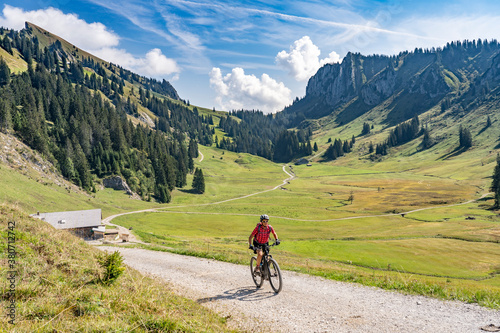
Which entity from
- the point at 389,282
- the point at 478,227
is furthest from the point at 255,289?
the point at 478,227

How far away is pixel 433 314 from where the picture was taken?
10.4 metres

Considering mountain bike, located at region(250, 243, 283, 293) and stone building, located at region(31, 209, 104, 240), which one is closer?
mountain bike, located at region(250, 243, 283, 293)

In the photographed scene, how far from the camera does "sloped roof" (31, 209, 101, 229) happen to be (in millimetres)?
53263

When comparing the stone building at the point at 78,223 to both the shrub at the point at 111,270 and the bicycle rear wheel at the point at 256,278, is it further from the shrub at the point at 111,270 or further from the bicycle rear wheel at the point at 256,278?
the shrub at the point at 111,270

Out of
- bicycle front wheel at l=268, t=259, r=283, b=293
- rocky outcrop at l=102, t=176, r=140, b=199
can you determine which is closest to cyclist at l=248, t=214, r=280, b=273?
bicycle front wheel at l=268, t=259, r=283, b=293

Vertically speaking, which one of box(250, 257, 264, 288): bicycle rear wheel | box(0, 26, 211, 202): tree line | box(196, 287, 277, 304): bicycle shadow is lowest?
box(196, 287, 277, 304): bicycle shadow

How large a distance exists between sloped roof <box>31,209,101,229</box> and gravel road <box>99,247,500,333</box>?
4825 centimetres

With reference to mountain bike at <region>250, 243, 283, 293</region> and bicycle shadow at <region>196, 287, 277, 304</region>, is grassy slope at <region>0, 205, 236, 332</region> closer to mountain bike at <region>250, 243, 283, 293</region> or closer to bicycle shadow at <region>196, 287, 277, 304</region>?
bicycle shadow at <region>196, 287, 277, 304</region>

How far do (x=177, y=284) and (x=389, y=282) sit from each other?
11.1 m

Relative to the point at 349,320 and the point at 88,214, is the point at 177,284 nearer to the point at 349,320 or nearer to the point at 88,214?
the point at 349,320

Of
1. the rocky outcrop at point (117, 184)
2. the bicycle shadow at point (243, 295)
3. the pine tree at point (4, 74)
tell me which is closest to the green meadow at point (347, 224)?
the rocky outcrop at point (117, 184)

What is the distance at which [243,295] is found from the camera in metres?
12.9

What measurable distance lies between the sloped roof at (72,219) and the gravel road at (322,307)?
1900 inches

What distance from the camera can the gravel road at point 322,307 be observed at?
9500 millimetres
